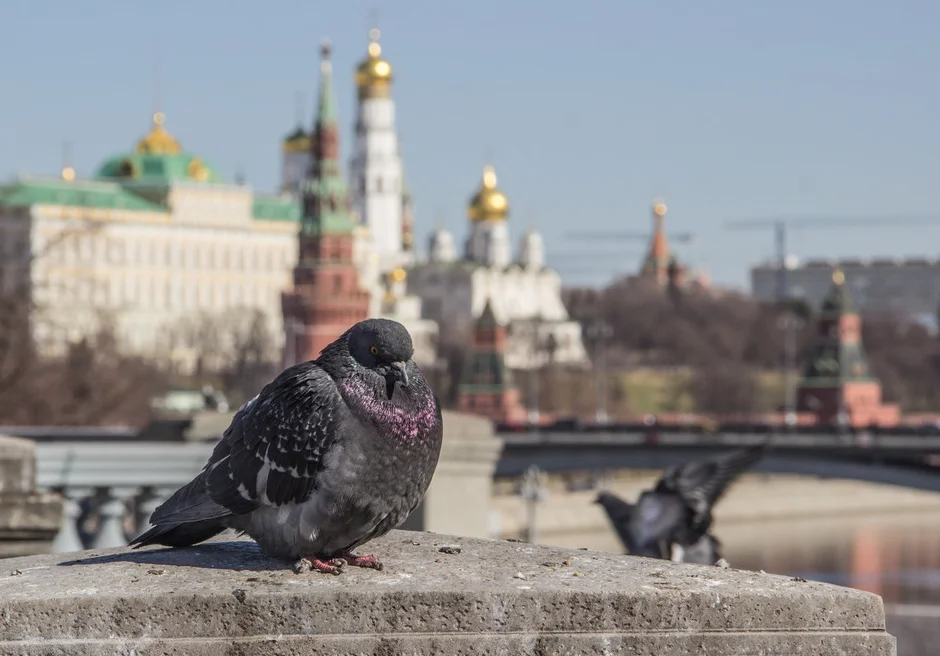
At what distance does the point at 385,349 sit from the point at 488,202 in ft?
537

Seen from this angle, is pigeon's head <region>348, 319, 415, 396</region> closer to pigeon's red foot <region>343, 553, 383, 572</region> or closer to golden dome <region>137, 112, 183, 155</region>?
pigeon's red foot <region>343, 553, 383, 572</region>

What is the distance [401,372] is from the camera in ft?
14.0

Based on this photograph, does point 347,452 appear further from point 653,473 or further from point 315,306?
point 315,306

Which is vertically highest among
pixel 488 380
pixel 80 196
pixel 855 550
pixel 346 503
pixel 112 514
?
pixel 80 196

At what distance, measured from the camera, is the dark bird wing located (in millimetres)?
4250

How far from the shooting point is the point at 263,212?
15938 centimetres

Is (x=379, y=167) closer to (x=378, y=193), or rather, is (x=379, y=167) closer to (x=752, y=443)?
(x=378, y=193)

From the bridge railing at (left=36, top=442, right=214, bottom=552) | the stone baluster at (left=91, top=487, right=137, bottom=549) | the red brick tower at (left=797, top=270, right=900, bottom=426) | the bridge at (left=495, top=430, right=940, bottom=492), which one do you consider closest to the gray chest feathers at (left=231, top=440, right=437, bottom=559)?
the bridge railing at (left=36, top=442, right=214, bottom=552)

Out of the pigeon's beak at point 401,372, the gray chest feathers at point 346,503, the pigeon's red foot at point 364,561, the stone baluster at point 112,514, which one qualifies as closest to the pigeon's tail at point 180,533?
the gray chest feathers at point 346,503

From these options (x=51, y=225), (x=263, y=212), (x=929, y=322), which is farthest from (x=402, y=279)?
(x=929, y=322)

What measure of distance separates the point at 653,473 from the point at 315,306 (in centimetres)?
3016

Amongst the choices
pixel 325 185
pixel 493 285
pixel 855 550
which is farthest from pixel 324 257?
pixel 493 285

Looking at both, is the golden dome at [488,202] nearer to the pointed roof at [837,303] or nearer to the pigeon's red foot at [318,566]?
the pointed roof at [837,303]

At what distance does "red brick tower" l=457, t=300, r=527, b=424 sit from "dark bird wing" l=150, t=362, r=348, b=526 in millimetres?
86319
